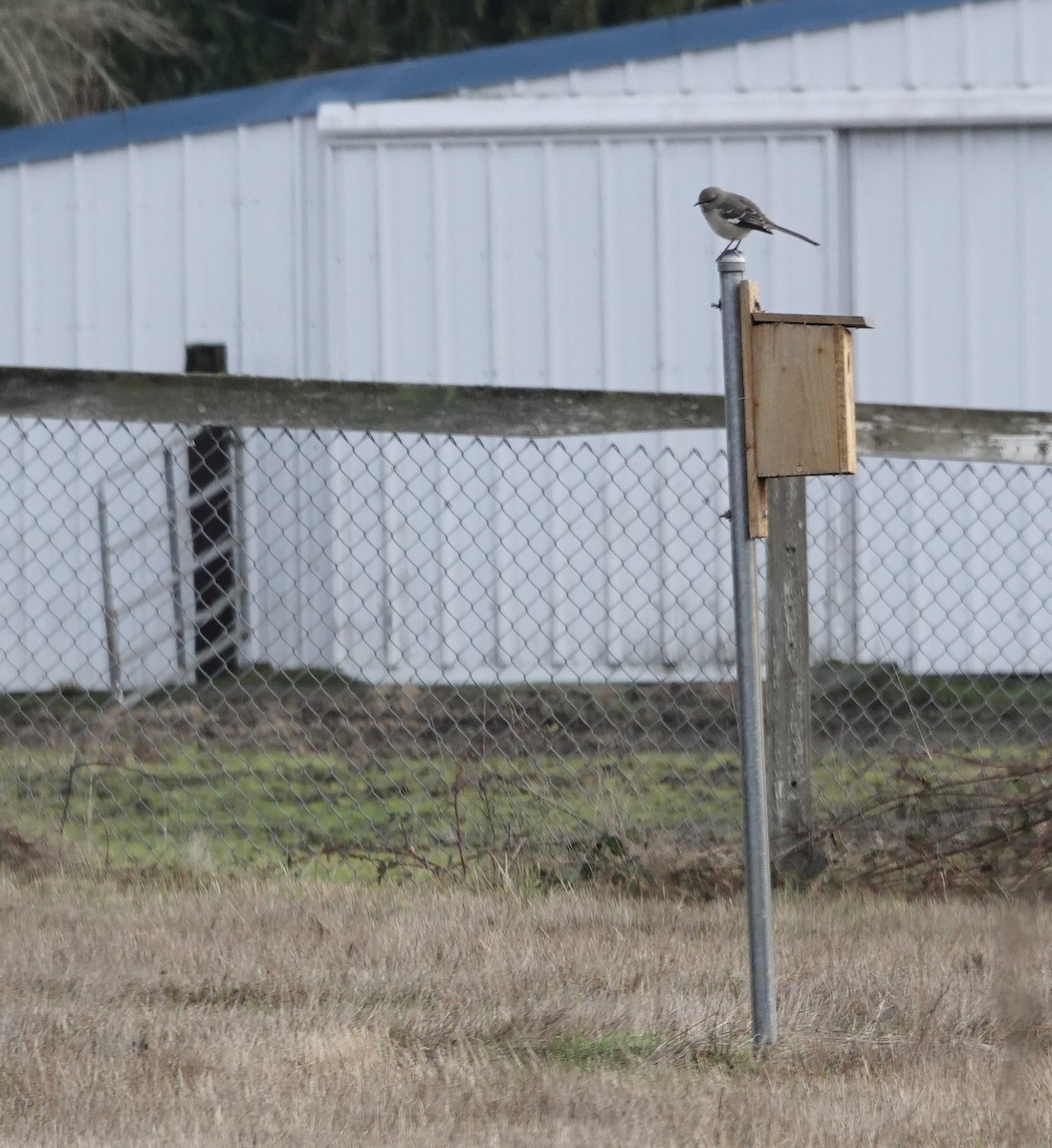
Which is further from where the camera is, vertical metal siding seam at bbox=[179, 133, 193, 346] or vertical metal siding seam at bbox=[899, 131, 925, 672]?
vertical metal siding seam at bbox=[179, 133, 193, 346]

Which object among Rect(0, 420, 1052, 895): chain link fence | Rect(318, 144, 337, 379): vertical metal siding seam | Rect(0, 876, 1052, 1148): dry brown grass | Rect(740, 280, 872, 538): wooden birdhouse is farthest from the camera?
Rect(318, 144, 337, 379): vertical metal siding seam

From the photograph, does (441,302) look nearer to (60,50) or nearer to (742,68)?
(742,68)

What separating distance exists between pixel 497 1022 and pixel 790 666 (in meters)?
1.57

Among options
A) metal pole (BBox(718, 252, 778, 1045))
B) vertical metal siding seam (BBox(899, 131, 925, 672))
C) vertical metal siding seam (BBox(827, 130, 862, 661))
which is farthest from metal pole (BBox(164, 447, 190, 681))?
metal pole (BBox(718, 252, 778, 1045))

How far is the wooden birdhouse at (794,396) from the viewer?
10.4 feet

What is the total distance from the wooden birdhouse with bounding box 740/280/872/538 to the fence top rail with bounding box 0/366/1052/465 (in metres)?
1.49

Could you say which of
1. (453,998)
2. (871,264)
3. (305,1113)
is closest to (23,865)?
(453,998)

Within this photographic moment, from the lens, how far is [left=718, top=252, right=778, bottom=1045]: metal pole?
3199 mm

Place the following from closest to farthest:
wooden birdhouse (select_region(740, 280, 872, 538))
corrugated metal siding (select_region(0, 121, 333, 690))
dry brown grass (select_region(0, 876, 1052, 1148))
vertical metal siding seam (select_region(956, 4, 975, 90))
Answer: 1. dry brown grass (select_region(0, 876, 1052, 1148))
2. wooden birdhouse (select_region(740, 280, 872, 538))
3. vertical metal siding seam (select_region(956, 4, 975, 90))
4. corrugated metal siding (select_region(0, 121, 333, 690))

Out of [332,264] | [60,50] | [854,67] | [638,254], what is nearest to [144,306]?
[332,264]

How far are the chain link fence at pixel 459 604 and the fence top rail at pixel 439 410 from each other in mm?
2035

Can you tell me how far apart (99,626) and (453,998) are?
606 centimetres

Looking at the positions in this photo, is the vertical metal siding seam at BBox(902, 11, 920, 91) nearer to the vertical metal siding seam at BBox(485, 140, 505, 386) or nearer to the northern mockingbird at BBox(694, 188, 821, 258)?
the vertical metal siding seam at BBox(485, 140, 505, 386)

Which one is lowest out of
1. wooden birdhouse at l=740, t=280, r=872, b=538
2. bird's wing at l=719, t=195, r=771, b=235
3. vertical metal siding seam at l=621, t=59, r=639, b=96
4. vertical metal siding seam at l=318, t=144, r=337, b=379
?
wooden birdhouse at l=740, t=280, r=872, b=538
